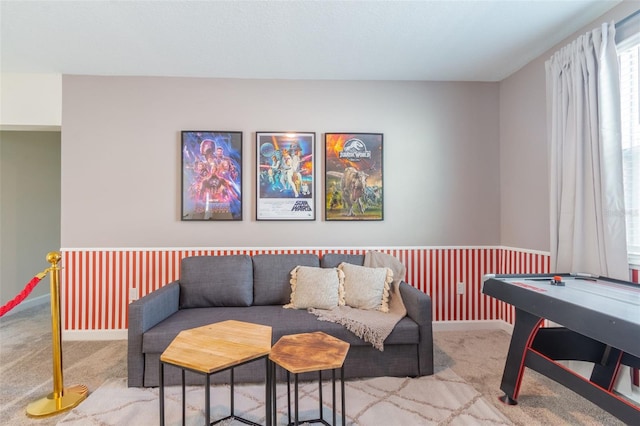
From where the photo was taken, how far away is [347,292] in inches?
110

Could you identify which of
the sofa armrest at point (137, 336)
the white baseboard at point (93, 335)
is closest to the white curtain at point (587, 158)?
the sofa armrest at point (137, 336)

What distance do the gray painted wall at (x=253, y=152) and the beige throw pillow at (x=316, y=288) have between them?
22.1 inches

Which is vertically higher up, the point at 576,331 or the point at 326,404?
the point at 576,331

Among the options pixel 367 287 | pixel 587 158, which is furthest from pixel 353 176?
pixel 587 158

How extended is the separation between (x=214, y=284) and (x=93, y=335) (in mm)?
1493

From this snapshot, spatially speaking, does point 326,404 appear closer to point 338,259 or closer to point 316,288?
point 316,288

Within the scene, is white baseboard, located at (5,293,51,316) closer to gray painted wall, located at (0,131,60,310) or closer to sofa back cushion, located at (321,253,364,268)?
gray painted wall, located at (0,131,60,310)

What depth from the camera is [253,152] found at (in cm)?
335

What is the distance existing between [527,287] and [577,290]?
0.25m

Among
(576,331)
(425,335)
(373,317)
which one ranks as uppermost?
(576,331)

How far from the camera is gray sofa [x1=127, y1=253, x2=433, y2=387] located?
7.40ft

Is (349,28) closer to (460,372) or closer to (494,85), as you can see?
(494,85)

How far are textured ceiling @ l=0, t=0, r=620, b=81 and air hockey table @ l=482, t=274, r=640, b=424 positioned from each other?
6.16 feet

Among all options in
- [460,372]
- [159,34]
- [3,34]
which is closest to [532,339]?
[460,372]
